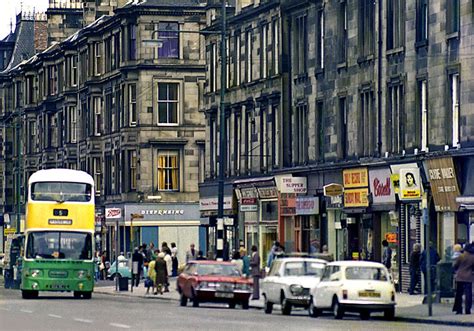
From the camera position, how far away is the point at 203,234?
288 feet

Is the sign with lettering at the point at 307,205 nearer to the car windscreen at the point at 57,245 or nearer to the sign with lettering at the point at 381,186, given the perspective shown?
the sign with lettering at the point at 381,186

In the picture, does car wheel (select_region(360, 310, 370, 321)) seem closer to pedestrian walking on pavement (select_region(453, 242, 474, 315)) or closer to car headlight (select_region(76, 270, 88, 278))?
pedestrian walking on pavement (select_region(453, 242, 474, 315))

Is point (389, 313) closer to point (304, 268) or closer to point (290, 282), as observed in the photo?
point (290, 282)

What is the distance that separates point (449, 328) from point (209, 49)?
4433 cm

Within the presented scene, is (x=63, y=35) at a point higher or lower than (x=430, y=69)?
higher

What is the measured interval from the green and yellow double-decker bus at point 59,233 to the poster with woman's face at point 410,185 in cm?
1468

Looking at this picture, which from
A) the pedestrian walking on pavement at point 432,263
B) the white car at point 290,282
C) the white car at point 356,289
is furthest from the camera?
the pedestrian walking on pavement at point 432,263

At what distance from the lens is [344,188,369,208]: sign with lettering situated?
55281 mm

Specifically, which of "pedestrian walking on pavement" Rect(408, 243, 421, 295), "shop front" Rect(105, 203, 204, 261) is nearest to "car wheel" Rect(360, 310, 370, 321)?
"pedestrian walking on pavement" Rect(408, 243, 421, 295)

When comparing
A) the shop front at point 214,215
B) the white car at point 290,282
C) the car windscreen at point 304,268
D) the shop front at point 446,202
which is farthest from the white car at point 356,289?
the shop front at point 214,215

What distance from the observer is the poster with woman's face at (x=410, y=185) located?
3941 centimetres

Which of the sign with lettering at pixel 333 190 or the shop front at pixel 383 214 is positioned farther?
the sign with lettering at pixel 333 190

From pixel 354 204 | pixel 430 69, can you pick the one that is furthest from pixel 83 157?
pixel 430 69

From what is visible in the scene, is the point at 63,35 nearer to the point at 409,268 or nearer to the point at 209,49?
the point at 209,49
